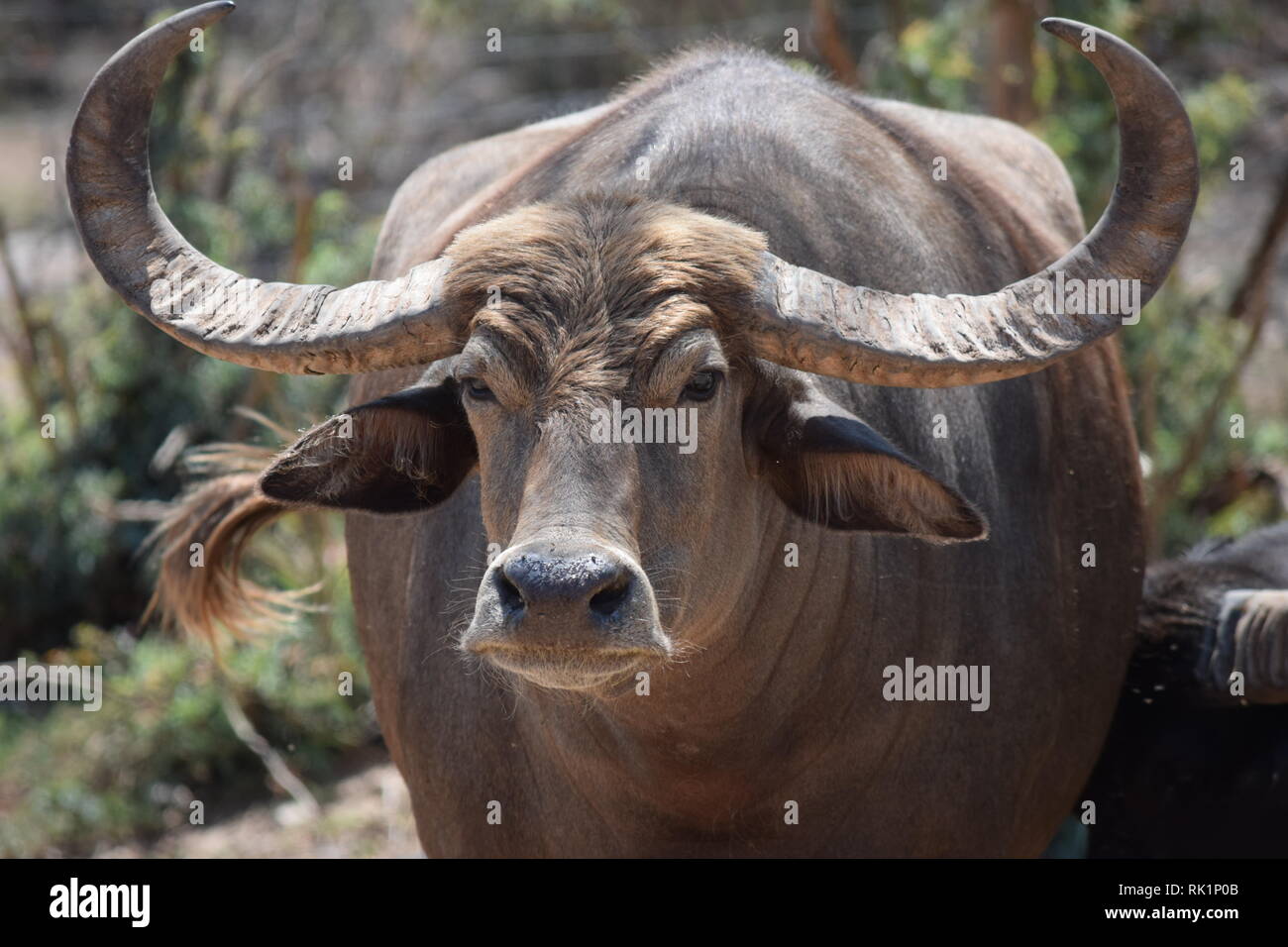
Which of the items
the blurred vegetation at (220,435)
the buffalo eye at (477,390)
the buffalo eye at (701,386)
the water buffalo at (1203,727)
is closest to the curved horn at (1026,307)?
the buffalo eye at (701,386)

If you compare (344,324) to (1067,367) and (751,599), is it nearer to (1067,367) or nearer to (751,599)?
(751,599)

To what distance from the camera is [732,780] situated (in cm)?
436

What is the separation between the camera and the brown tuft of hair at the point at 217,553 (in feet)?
19.3

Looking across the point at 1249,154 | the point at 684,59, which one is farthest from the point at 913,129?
the point at 1249,154

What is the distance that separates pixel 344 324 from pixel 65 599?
718 cm

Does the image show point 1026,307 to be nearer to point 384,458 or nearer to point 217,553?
point 384,458

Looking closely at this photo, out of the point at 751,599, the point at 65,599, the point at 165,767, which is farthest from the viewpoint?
the point at 65,599

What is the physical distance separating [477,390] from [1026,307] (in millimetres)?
1329

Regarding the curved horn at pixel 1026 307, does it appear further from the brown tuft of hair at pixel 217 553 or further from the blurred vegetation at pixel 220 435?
the blurred vegetation at pixel 220 435

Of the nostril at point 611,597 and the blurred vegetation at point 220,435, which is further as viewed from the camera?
the blurred vegetation at point 220,435

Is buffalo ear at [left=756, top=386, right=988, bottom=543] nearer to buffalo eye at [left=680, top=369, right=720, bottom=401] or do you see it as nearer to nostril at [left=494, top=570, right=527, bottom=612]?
buffalo eye at [left=680, top=369, right=720, bottom=401]

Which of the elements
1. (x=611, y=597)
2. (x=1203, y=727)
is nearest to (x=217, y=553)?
(x=611, y=597)

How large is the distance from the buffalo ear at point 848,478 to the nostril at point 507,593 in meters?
0.91

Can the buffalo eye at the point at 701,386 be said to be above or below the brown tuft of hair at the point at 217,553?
above
